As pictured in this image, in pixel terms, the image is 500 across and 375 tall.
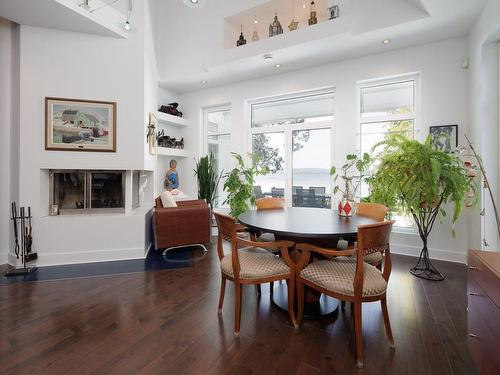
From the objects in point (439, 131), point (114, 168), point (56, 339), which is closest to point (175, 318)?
point (56, 339)

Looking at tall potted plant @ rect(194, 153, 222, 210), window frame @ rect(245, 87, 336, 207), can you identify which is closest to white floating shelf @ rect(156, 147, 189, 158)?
tall potted plant @ rect(194, 153, 222, 210)

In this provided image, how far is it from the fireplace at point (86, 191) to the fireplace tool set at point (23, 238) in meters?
0.32

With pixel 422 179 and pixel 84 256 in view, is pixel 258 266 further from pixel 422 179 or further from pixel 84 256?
pixel 84 256

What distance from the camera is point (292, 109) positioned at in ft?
15.7

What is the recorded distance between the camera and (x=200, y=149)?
5625 millimetres

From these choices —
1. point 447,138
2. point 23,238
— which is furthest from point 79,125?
point 447,138

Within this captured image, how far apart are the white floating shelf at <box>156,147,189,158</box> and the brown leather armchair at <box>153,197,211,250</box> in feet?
4.46

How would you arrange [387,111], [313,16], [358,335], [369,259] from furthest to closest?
[387,111]
[313,16]
[369,259]
[358,335]

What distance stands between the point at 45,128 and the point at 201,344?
328 cm

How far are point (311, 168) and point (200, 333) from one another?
11.3 ft

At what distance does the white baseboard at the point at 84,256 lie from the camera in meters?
3.22

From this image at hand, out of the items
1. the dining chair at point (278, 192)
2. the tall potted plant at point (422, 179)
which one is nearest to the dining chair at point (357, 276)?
the tall potted plant at point (422, 179)

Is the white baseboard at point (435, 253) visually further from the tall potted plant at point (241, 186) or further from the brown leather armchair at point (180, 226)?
the brown leather armchair at point (180, 226)

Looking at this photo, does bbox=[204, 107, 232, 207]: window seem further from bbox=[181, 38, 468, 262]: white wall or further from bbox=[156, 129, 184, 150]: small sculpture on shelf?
bbox=[181, 38, 468, 262]: white wall
